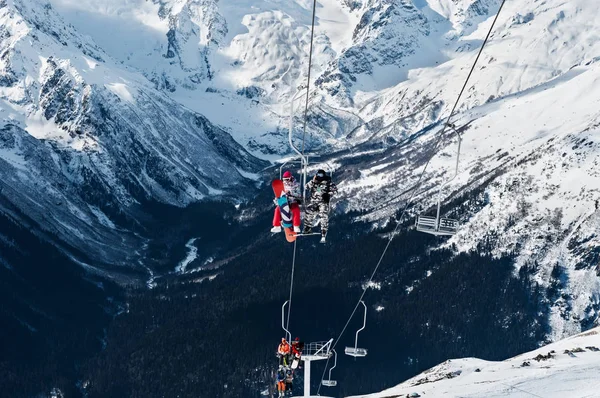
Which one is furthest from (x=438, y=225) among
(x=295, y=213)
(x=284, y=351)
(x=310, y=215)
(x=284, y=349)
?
(x=284, y=351)

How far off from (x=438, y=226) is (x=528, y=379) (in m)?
17.9

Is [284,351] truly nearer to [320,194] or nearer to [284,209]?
[284,209]

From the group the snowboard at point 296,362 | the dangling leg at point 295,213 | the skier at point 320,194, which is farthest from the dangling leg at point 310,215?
the snowboard at point 296,362

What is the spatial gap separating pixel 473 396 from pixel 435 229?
14.3m

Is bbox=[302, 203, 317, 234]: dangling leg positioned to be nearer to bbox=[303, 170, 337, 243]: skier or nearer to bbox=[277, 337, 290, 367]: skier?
bbox=[303, 170, 337, 243]: skier

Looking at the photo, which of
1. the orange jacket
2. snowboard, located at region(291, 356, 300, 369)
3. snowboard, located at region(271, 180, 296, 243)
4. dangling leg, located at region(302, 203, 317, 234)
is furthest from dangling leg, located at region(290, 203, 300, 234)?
snowboard, located at region(291, 356, 300, 369)

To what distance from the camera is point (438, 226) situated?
248 feet

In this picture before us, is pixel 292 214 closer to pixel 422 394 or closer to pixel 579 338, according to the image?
pixel 422 394

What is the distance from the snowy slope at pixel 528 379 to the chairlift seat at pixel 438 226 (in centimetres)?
1349

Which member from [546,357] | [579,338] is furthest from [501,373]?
→ [579,338]

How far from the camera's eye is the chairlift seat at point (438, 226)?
249 feet

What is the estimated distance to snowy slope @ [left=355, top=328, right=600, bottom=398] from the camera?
264 feet

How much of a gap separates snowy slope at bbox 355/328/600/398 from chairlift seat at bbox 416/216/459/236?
13494mm

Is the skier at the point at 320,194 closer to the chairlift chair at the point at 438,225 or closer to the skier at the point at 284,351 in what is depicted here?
the chairlift chair at the point at 438,225
